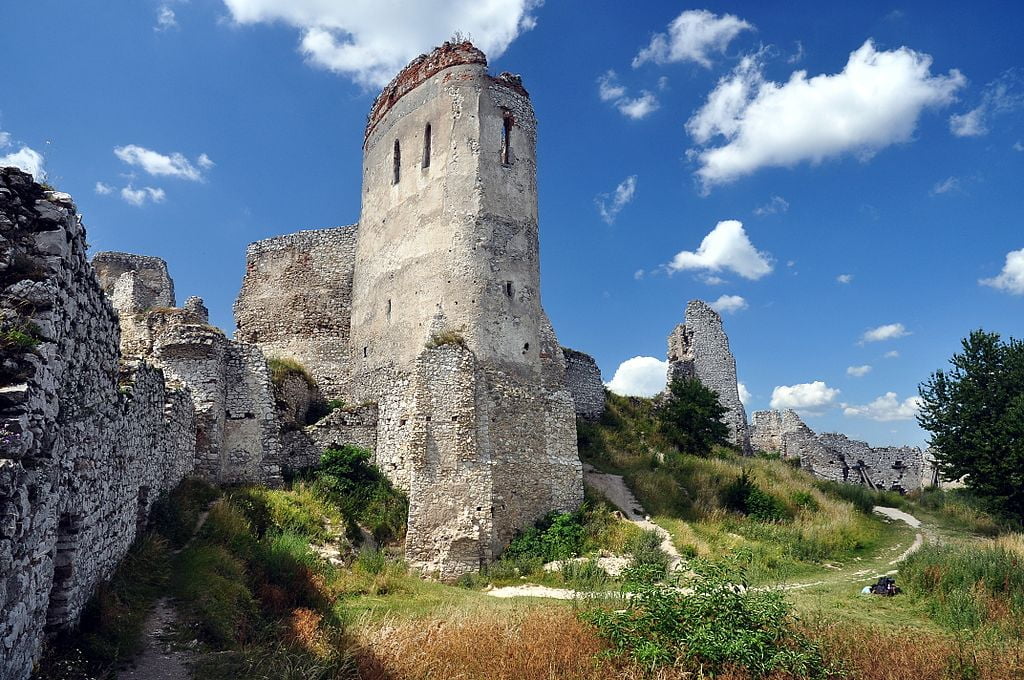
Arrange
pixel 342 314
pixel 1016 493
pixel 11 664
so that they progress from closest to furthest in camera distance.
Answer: pixel 11 664 < pixel 1016 493 < pixel 342 314

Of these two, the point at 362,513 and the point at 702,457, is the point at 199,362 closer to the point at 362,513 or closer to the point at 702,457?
the point at 362,513

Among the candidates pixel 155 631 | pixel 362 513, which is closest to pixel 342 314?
pixel 362 513

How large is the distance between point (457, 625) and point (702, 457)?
18.7 metres

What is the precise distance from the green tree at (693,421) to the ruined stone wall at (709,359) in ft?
18.0

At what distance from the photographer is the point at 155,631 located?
757 centimetres

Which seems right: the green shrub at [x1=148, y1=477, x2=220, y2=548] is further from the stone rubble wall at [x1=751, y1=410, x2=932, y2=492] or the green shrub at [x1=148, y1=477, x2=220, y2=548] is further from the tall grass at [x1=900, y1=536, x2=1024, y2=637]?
the stone rubble wall at [x1=751, y1=410, x2=932, y2=492]

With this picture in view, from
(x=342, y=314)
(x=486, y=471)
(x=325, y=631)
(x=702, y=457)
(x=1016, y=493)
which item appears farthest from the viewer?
(x=702, y=457)

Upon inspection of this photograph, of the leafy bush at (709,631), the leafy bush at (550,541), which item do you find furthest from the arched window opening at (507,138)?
the leafy bush at (709,631)

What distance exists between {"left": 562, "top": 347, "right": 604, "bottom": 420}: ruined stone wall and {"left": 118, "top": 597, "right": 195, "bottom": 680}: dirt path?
20811mm

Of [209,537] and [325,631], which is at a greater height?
[209,537]

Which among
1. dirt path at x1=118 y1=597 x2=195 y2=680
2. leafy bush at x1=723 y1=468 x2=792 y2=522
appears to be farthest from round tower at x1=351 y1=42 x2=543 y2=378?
dirt path at x1=118 y1=597 x2=195 y2=680

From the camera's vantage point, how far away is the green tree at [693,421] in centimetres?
2645

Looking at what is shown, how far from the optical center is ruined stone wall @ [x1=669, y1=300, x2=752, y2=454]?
109 feet

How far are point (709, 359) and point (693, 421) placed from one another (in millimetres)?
8217
